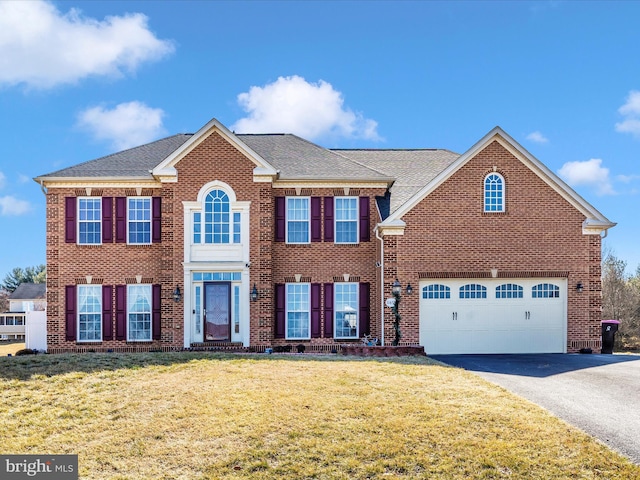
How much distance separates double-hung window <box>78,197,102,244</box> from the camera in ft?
66.2

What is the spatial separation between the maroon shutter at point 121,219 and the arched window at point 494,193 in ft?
41.9

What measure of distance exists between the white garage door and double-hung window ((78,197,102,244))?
11759mm

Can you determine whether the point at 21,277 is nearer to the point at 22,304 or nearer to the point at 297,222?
the point at 22,304

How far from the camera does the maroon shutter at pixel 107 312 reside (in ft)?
65.9

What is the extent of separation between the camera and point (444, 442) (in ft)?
29.8

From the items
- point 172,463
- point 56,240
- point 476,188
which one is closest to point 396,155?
point 476,188

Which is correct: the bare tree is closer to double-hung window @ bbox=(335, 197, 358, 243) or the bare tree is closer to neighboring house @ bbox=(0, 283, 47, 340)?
neighboring house @ bbox=(0, 283, 47, 340)

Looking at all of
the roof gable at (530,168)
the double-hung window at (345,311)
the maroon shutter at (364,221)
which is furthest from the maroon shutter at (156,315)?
the roof gable at (530,168)

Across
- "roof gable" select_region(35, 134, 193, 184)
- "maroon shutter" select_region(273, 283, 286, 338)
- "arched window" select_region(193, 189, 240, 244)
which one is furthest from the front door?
"roof gable" select_region(35, 134, 193, 184)

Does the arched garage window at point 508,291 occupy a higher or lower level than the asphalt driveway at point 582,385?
higher

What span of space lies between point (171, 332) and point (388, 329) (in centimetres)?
752

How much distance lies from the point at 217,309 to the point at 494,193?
1035cm

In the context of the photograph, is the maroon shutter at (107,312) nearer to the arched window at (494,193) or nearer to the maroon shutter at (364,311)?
the maroon shutter at (364,311)

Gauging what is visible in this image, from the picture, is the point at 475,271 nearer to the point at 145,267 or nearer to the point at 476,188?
the point at 476,188
